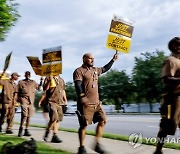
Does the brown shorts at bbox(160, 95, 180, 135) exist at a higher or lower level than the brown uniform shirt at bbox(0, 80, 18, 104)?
lower

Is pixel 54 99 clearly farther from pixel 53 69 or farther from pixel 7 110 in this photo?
pixel 7 110

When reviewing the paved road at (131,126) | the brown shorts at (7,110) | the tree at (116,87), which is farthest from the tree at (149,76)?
the brown shorts at (7,110)

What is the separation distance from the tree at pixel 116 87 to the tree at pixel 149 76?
17.8 feet

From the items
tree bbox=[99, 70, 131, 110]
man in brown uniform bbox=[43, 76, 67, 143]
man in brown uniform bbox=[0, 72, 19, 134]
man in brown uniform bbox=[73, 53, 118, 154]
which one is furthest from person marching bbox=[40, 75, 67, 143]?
tree bbox=[99, 70, 131, 110]

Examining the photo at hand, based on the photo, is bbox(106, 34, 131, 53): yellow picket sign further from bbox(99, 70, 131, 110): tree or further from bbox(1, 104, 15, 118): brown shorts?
bbox(99, 70, 131, 110): tree

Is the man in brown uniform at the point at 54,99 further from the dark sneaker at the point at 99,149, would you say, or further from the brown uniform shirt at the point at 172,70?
the brown uniform shirt at the point at 172,70

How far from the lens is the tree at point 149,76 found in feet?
179

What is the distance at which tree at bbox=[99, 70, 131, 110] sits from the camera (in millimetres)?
63438

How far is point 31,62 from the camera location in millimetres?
9422

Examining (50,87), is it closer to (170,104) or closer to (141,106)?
(170,104)

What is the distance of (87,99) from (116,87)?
5814 cm

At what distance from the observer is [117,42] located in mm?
7324

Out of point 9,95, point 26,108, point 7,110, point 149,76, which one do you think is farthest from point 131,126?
point 149,76

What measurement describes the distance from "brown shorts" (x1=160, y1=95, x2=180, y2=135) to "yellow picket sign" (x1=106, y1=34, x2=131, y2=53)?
2130mm
